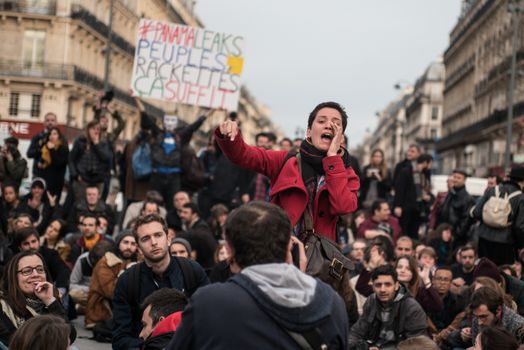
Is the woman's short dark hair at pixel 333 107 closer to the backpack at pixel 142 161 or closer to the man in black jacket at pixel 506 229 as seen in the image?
the man in black jacket at pixel 506 229

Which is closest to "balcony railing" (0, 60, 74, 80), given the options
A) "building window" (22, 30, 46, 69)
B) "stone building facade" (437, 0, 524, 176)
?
"building window" (22, 30, 46, 69)

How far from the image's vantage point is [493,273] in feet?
30.9

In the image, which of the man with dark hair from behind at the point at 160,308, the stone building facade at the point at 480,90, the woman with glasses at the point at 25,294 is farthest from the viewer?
the stone building facade at the point at 480,90

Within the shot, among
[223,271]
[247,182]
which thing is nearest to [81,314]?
[223,271]

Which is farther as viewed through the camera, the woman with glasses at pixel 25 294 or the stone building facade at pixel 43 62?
the stone building facade at pixel 43 62

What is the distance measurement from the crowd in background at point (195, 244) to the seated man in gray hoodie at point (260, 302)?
0.23m

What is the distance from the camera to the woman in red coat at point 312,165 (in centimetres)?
530

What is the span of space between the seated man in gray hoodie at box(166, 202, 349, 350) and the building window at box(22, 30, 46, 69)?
49.2m

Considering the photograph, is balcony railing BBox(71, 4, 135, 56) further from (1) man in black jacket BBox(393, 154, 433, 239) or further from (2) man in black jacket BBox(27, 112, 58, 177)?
(1) man in black jacket BBox(393, 154, 433, 239)

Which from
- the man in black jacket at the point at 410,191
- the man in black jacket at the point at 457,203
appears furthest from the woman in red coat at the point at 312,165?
the man in black jacket at the point at 410,191

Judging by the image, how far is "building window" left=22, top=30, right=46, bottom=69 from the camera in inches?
2010

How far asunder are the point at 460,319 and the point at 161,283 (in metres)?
3.47

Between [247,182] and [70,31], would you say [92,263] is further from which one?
[70,31]

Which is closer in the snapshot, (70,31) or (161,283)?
(161,283)
